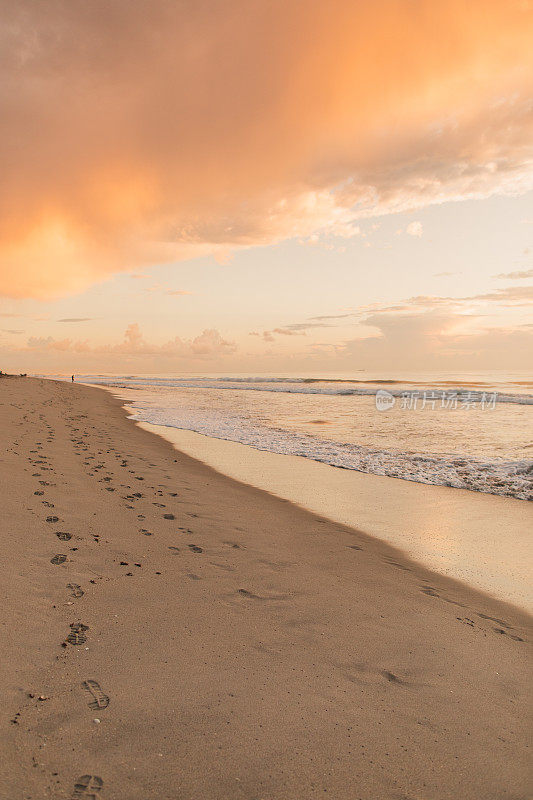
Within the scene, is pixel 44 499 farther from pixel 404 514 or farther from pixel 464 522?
pixel 464 522

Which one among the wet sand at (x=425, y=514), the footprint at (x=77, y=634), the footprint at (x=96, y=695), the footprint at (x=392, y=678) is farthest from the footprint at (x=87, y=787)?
the wet sand at (x=425, y=514)

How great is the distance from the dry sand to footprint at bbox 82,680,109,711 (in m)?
0.01

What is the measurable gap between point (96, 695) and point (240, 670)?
37.6 inches

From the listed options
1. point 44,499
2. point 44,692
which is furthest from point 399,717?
point 44,499

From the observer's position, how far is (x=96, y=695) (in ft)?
8.42

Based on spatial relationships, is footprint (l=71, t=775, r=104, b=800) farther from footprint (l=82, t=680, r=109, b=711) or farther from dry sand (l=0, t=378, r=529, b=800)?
footprint (l=82, t=680, r=109, b=711)

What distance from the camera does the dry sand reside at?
2195 millimetres

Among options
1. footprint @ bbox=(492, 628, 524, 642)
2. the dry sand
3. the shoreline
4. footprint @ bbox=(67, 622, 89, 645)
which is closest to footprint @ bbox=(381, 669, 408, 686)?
the dry sand

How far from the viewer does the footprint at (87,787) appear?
6.37 ft

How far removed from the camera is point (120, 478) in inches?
332

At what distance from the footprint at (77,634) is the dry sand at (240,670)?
1cm

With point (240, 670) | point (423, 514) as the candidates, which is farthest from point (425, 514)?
point (240, 670)

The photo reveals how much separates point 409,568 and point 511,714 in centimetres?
264

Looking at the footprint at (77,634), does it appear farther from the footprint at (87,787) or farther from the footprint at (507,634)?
the footprint at (507,634)
